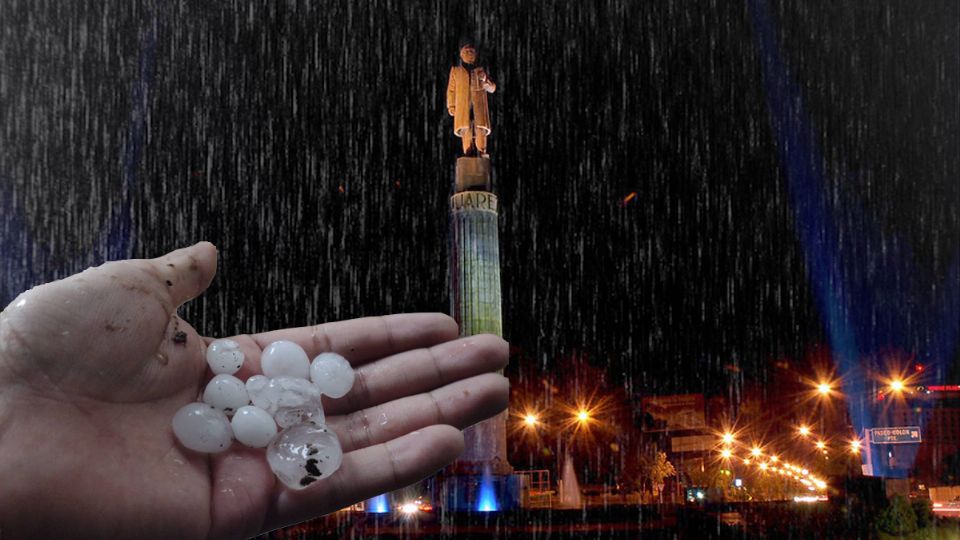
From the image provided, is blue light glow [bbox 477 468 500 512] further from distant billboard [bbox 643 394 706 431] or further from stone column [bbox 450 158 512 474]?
distant billboard [bbox 643 394 706 431]

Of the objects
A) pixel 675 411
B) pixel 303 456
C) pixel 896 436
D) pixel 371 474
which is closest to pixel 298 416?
pixel 303 456

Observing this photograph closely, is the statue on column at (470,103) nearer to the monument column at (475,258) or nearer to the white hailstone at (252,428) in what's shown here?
the monument column at (475,258)

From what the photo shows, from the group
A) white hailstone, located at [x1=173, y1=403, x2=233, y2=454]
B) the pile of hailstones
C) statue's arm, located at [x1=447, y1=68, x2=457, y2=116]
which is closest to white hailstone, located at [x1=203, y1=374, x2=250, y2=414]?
the pile of hailstones

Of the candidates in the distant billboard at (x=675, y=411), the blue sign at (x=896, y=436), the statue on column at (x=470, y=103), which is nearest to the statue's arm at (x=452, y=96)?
the statue on column at (x=470, y=103)

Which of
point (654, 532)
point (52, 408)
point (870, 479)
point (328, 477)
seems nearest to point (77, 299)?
point (52, 408)

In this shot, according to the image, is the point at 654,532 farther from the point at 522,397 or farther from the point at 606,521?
the point at 522,397
